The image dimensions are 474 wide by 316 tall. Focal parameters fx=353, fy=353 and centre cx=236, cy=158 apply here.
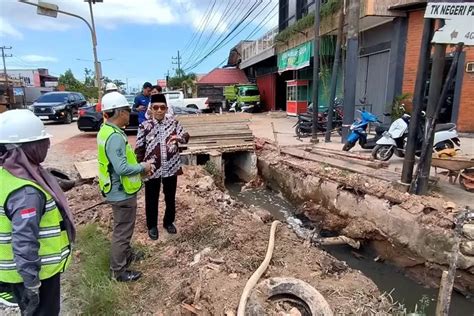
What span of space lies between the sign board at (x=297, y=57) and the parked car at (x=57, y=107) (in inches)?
447

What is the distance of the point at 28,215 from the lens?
176cm

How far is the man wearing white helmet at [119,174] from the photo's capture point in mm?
3020

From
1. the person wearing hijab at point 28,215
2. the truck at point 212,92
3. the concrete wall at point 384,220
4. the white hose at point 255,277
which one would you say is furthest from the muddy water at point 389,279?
the truck at point 212,92

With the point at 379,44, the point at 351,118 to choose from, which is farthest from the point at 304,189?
the point at 379,44

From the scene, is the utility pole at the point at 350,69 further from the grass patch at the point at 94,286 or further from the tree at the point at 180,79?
the tree at the point at 180,79

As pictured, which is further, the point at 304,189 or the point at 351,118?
the point at 351,118

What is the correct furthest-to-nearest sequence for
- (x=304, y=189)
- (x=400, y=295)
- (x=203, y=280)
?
1. (x=304, y=189)
2. (x=400, y=295)
3. (x=203, y=280)

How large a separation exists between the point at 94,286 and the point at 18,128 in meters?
1.88

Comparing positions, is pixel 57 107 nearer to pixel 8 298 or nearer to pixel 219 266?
pixel 219 266

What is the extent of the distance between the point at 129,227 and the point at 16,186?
5.32ft

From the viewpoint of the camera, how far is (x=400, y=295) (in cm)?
437

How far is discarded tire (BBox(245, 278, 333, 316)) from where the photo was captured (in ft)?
8.94

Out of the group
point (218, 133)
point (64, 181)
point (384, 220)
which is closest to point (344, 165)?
point (384, 220)

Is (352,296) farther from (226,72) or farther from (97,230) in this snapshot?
(226,72)
